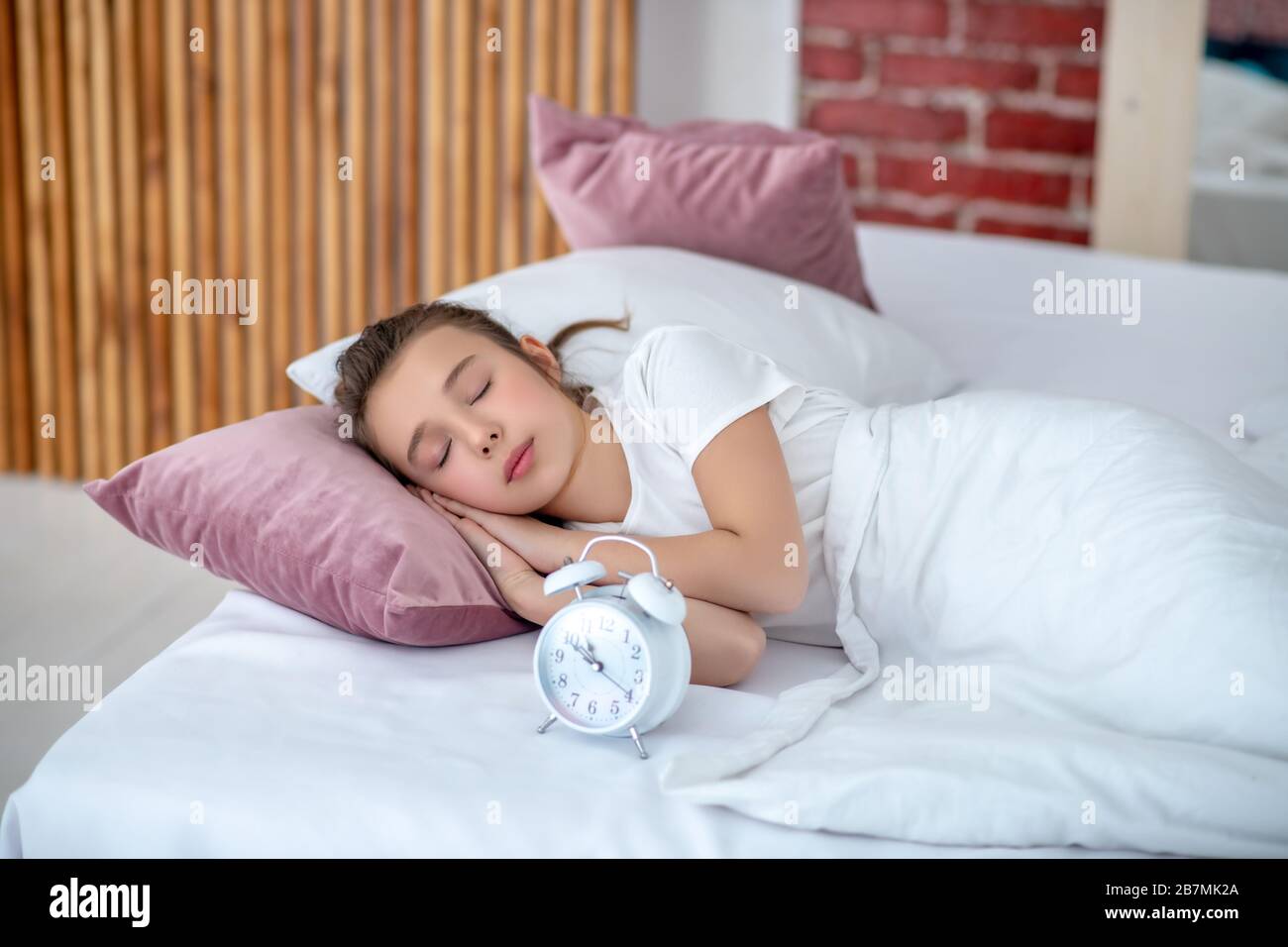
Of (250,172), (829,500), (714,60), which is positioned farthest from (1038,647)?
(250,172)

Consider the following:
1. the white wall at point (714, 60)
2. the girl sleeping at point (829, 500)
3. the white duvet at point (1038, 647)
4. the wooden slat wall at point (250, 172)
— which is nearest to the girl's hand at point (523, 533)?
the girl sleeping at point (829, 500)

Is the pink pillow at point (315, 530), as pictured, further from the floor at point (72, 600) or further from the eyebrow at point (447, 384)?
the floor at point (72, 600)

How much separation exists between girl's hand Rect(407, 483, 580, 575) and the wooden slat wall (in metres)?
1.47

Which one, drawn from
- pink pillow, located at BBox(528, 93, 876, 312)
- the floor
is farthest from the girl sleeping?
the floor

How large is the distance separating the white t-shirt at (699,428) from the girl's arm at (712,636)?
82 mm

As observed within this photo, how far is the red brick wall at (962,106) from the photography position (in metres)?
2.69

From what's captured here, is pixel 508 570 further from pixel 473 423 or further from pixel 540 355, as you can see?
pixel 540 355

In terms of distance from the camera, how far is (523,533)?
124 cm

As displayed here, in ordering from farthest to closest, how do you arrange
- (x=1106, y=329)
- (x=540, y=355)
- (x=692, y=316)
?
(x=1106, y=329) → (x=692, y=316) → (x=540, y=355)

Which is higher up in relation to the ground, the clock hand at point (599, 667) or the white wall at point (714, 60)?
the white wall at point (714, 60)

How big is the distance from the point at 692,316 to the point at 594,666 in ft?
2.17

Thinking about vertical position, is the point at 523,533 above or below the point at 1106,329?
below
